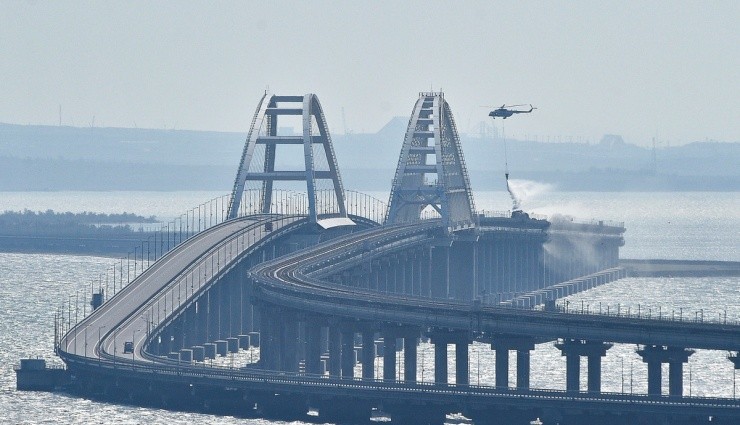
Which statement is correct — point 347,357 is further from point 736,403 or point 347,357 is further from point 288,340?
point 736,403

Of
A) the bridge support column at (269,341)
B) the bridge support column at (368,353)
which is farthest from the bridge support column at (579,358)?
the bridge support column at (269,341)

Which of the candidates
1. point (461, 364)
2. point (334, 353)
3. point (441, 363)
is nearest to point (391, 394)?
point (461, 364)

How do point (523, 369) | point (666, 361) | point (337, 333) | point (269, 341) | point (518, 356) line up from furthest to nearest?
1. point (269, 341)
2. point (337, 333)
3. point (518, 356)
4. point (523, 369)
5. point (666, 361)

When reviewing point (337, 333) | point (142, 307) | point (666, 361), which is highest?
point (142, 307)

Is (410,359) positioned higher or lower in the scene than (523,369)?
higher

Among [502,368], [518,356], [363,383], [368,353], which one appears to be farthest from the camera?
[368,353]

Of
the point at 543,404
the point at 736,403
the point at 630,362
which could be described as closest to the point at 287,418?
the point at 543,404

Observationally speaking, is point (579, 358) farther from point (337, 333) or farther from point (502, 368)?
point (337, 333)
